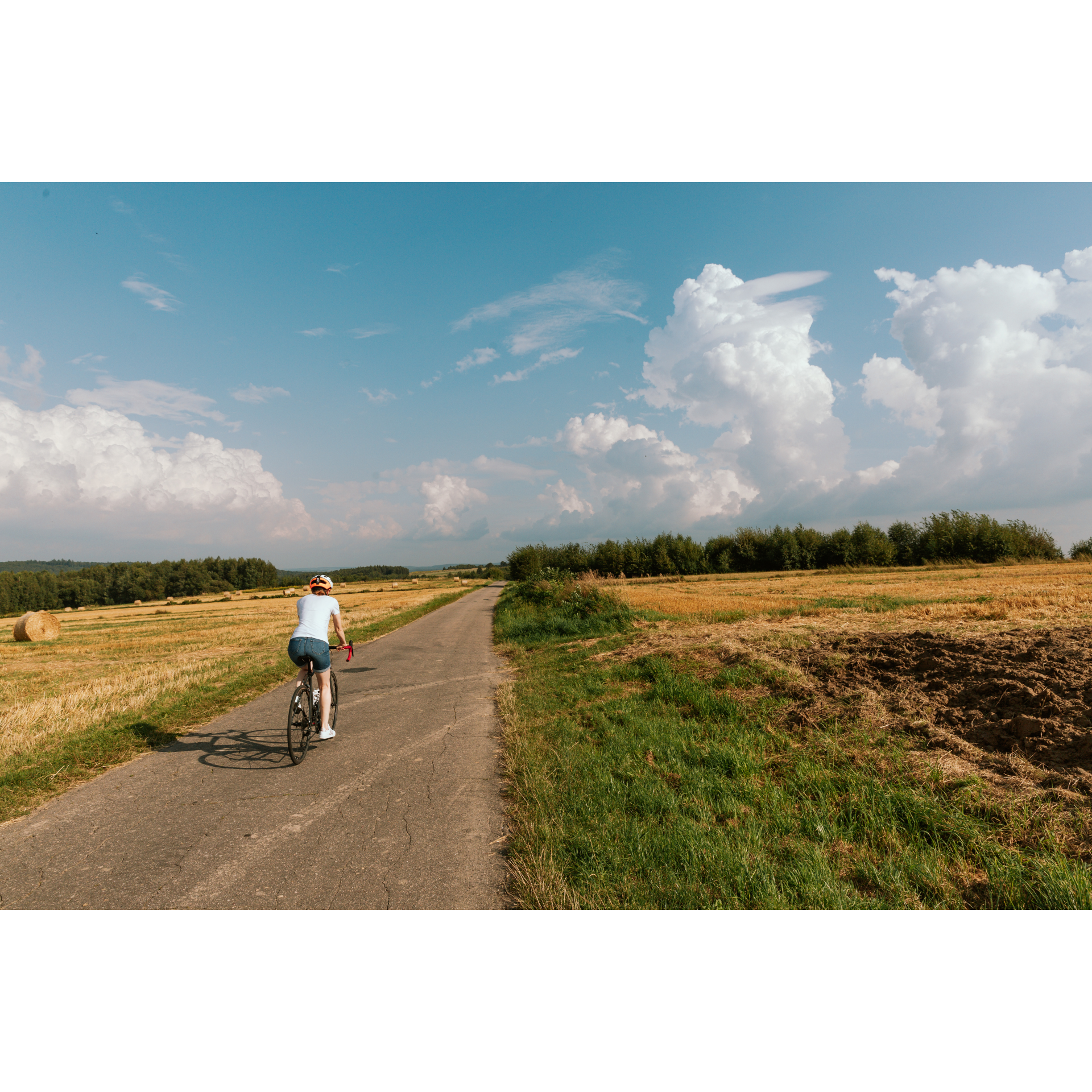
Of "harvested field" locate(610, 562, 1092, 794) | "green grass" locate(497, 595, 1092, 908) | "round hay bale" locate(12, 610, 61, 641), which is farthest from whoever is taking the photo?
"round hay bale" locate(12, 610, 61, 641)

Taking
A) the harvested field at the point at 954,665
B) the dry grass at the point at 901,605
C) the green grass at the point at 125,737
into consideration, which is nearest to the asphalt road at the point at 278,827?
the green grass at the point at 125,737

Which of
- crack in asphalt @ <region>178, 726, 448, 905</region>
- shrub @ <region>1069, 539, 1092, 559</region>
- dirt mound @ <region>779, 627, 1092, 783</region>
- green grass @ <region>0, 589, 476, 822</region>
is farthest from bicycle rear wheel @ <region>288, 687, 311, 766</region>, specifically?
shrub @ <region>1069, 539, 1092, 559</region>

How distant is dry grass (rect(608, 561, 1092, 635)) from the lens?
43.8ft

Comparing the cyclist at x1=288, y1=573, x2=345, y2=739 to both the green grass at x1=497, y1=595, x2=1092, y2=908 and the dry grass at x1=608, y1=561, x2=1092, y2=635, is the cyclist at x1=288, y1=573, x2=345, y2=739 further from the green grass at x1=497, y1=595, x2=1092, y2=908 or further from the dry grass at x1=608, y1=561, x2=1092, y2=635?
the dry grass at x1=608, y1=561, x2=1092, y2=635

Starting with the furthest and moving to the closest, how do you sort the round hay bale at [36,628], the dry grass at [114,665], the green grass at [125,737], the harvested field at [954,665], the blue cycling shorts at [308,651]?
the round hay bale at [36,628]
the dry grass at [114,665]
the blue cycling shorts at [308,651]
the green grass at [125,737]
the harvested field at [954,665]

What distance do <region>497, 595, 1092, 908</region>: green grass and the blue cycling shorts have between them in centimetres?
282

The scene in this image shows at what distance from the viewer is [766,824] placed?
4.97m

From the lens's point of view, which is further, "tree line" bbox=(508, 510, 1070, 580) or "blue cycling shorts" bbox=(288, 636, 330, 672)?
"tree line" bbox=(508, 510, 1070, 580)

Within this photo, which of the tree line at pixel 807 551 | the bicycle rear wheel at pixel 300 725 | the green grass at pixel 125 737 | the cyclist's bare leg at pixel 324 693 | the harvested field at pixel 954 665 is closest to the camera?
the harvested field at pixel 954 665

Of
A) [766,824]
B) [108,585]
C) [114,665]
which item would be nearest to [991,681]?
[766,824]

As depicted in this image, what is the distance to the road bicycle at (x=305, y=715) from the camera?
7020 millimetres

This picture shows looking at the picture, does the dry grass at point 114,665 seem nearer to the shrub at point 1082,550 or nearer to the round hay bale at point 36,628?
the round hay bale at point 36,628

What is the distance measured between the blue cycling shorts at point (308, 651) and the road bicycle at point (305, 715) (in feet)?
0.26

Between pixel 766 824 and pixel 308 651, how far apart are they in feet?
19.0
